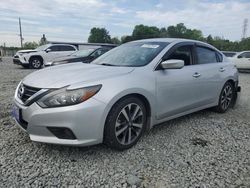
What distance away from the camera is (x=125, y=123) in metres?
2.96

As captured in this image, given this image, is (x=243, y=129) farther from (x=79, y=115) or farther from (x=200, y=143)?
(x=79, y=115)

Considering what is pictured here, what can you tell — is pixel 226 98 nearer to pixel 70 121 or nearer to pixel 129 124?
pixel 129 124

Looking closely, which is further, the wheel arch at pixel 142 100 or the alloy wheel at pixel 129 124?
the alloy wheel at pixel 129 124

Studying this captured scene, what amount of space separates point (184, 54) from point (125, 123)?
1.68 metres

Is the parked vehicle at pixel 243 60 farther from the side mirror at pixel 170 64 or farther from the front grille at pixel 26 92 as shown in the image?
the front grille at pixel 26 92

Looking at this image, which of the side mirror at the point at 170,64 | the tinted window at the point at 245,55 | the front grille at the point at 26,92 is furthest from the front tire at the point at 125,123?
the tinted window at the point at 245,55

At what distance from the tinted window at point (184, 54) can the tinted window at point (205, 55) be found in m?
0.23

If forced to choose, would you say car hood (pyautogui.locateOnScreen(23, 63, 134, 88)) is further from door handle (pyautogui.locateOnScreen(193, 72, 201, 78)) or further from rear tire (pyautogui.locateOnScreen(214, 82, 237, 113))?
rear tire (pyautogui.locateOnScreen(214, 82, 237, 113))

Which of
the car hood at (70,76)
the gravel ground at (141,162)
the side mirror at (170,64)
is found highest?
the side mirror at (170,64)

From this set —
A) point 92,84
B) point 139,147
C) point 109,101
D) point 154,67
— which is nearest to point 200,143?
point 139,147

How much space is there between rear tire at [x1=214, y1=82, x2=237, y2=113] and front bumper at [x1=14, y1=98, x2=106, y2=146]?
2874 mm

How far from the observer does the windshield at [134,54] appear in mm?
3429

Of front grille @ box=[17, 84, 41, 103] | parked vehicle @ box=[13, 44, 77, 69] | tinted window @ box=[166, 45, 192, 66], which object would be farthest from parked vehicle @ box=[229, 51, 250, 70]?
front grille @ box=[17, 84, 41, 103]

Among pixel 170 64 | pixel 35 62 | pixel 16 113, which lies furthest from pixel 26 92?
pixel 35 62
